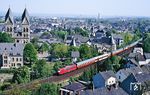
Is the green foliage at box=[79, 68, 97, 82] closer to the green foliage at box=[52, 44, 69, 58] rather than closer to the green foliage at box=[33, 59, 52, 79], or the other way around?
the green foliage at box=[33, 59, 52, 79]

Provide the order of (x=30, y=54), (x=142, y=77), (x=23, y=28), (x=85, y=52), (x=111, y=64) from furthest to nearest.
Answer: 1. (x=23, y=28)
2. (x=85, y=52)
3. (x=30, y=54)
4. (x=111, y=64)
5. (x=142, y=77)

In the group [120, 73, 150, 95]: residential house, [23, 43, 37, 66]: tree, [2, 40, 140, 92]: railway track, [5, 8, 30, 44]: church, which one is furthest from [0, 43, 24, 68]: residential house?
[120, 73, 150, 95]: residential house

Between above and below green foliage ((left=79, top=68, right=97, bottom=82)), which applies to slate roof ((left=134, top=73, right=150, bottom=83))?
above

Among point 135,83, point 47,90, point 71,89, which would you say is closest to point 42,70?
point 71,89

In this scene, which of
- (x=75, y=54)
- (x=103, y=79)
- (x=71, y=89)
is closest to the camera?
(x=71, y=89)

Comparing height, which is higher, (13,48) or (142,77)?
(142,77)

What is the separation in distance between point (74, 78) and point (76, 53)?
18262 mm

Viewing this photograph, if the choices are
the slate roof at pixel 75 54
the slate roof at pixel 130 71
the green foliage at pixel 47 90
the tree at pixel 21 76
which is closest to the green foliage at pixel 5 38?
the slate roof at pixel 75 54

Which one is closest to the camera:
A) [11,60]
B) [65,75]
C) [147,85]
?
[147,85]

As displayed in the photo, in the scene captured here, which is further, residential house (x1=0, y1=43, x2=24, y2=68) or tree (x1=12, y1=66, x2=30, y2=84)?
residential house (x1=0, y1=43, x2=24, y2=68)

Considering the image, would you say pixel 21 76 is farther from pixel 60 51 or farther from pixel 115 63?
pixel 60 51

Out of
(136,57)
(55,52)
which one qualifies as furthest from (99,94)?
(55,52)

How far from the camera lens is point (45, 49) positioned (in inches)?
2931

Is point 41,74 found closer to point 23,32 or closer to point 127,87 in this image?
point 127,87
